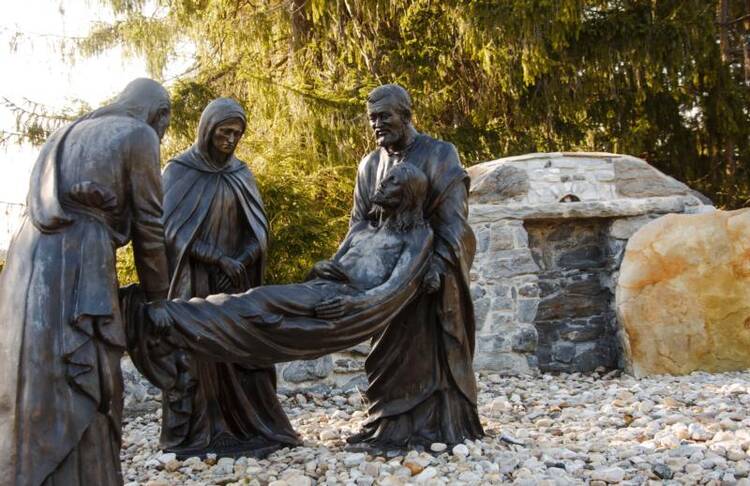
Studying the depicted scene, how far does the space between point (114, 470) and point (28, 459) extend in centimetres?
33

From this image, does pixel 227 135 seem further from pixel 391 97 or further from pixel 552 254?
pixel 552 254

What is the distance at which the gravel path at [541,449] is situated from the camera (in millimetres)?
4359

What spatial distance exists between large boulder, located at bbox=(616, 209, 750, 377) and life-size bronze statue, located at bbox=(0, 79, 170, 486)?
16.6 ft

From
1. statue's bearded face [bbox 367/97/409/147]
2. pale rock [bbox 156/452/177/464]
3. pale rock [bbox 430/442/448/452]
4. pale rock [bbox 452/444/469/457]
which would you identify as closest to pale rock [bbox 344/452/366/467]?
pale rock [bbox 430/442/448/452]

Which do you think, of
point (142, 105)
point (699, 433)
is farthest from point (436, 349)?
point (142, 105)

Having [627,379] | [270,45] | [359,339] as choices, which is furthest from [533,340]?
[270,45]

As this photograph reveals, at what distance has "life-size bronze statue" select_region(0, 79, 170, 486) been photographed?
316 centimetres

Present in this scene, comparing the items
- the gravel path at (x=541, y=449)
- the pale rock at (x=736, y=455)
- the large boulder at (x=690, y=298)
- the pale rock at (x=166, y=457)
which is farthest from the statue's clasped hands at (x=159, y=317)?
the large boulder at (x=690, y=298)

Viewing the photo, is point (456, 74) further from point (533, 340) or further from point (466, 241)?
point (466, 241)

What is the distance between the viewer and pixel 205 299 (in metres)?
3.90

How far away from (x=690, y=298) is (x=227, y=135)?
429 centimetres

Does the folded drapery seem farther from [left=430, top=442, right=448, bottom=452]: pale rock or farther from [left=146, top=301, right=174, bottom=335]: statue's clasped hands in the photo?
[left=430, top=442, right=448, bottom=452]: pale rock

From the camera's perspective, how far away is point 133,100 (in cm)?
359

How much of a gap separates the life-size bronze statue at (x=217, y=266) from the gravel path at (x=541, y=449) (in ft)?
0.66
